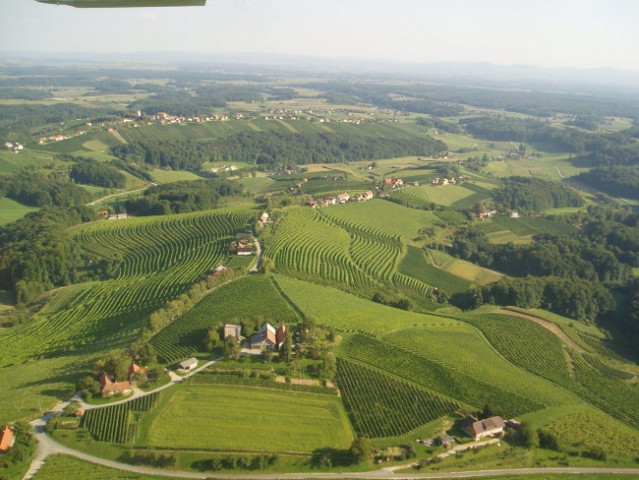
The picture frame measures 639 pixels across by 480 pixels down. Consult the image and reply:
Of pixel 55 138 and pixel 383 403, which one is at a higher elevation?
pixel 55 138

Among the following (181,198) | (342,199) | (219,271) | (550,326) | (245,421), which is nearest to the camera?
(245,421)

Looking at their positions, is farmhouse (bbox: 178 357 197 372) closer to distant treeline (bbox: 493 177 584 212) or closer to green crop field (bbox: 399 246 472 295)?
green crop field (bbox: 399 246 472 295)

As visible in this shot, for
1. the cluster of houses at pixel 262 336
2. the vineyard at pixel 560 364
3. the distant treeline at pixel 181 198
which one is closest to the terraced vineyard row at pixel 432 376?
the cluster of houses at pixel 262 336

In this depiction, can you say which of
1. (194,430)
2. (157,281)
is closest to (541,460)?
(194,430)

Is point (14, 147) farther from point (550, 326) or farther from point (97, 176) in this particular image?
point (550, 326)

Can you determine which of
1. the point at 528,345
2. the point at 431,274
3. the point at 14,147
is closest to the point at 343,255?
the point at 431,274

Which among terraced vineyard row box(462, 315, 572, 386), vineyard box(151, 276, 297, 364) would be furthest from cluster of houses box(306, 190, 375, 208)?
terraced vineyard row box(462, 315, 572, 386)

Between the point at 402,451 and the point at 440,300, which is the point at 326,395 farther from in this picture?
the point at 440,300

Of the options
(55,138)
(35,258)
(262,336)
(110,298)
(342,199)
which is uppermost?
(55,138)
